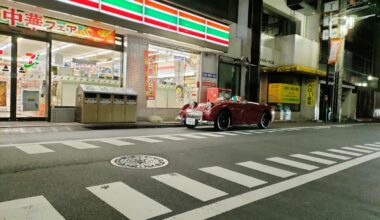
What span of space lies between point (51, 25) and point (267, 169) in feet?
33.1

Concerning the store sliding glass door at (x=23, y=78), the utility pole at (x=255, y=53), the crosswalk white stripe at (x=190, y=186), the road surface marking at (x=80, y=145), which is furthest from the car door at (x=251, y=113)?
the store sliding glass door at (x=23, y=78)

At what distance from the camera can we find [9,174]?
13.7ft

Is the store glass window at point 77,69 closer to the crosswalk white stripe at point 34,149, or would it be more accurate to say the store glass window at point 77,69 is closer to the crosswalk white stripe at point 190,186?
the crosswalk white stripe at point 34,149

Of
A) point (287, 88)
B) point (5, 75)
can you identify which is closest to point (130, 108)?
point (5, 75)

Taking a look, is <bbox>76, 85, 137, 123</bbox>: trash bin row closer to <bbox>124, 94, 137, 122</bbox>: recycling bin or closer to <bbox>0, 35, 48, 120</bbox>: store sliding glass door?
<bbox>124, 94, 137, 122</bbox>: recycling bin

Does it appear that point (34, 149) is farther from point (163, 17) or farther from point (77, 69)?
point (163, 17)

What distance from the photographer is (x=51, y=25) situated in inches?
435

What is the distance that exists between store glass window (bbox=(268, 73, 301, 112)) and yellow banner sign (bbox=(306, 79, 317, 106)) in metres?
1.13

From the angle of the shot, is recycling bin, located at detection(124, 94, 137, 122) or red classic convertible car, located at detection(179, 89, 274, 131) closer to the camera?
red classic convertible car, located at detection(179, 89, 274, 131)

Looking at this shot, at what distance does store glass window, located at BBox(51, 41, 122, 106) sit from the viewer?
12.1 meters

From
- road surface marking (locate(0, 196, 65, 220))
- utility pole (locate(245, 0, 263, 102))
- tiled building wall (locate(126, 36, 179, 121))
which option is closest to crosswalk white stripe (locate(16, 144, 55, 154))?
road surface marking (locate(0, 196, 65, 220))

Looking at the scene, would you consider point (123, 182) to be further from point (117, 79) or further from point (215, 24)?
point (215, 24)

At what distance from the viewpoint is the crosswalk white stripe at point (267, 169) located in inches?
200

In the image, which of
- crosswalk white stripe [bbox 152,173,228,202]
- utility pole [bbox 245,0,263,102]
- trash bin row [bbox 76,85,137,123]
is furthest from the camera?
utility pole [bbox 245,0,263,102]
